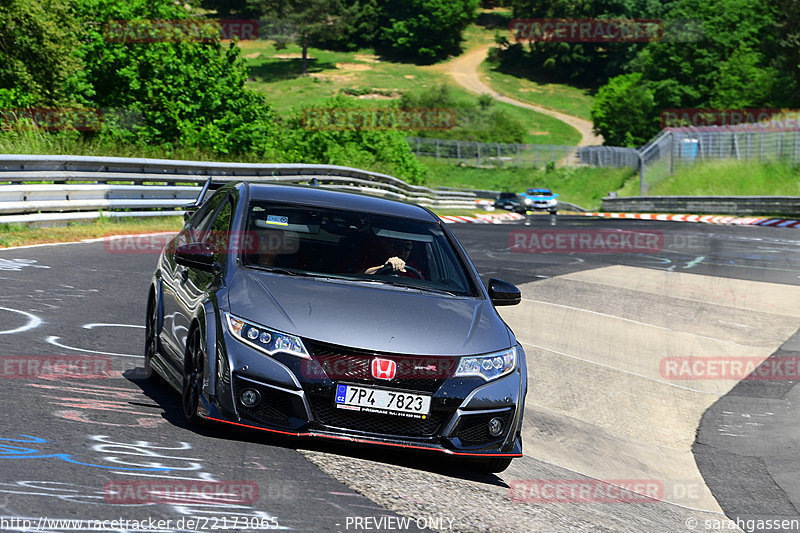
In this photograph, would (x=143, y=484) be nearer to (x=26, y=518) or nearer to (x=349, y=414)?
(x=26, y=518)

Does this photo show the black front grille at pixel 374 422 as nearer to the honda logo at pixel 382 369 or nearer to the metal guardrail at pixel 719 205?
the honda logo at pixel 382 369

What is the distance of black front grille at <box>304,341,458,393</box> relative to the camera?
561 cm

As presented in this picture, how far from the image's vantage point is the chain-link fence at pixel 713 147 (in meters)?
47.7

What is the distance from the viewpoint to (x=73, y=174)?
17.8m

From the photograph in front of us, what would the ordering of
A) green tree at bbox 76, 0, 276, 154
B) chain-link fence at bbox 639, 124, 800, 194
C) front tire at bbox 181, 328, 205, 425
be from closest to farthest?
front tire at bbox 181, 328, 205, 425
green tree at bbox 76, 0, 276, 154
chain-link fence at bbox 639, 124, 800, 194

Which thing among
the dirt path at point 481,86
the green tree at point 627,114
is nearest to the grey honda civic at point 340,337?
the green tree at point 627,114

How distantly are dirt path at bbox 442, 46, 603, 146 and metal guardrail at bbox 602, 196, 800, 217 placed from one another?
60.9 metres

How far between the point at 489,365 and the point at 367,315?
2.47ft

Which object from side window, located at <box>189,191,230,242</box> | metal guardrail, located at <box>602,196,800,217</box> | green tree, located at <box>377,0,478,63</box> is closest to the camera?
side window, located at <box>189,191,230,242</box>

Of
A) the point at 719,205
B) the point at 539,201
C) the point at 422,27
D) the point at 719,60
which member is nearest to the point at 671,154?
the point at 539,201

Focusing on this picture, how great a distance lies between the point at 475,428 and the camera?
589cm

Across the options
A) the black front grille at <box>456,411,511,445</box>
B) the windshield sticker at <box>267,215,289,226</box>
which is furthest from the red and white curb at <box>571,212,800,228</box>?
the black front grille at <box>456,411,511,445</box>

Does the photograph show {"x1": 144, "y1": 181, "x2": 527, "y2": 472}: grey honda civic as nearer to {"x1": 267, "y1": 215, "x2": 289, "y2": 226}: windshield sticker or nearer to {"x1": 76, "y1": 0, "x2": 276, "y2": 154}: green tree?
Answer: {"x1": 267, "y1": 215, "x2": 289, "y2": 226}: windshield sticker

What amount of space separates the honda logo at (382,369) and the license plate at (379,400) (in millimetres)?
78
